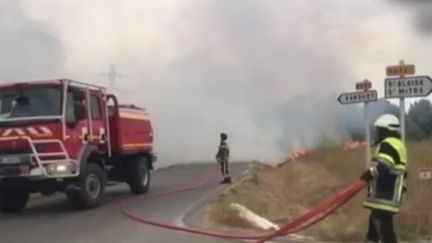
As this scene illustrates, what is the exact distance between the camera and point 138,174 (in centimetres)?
1852

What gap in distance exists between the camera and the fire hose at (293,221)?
7.67 meters

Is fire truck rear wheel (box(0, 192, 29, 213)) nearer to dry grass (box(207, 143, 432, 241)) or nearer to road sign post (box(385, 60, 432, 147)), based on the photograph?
dry grass (box(207, 143, 432, 241))

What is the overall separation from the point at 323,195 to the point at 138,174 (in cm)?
509

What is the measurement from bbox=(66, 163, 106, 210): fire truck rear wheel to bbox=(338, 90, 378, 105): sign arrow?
523 centimetres

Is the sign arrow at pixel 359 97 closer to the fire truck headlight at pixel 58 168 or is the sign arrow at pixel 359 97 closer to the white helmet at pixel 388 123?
the fire truck headlight at pixel 58 168

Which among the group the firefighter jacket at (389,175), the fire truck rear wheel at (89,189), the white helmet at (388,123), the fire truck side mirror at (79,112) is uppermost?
the fire truck side mirror at (79,112)

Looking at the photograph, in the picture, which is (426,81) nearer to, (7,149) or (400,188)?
(400,188)

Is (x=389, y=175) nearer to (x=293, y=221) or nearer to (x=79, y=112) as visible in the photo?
(x=293, y=221)

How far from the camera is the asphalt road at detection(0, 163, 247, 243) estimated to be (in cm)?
1126

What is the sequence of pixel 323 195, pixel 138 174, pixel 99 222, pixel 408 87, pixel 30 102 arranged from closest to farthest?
1. pixel 408 87
2. pixel 99 222
3. pixel 30 102
4. pixel 138 174
5. pixel 323 195

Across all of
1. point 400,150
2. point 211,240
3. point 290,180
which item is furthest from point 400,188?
point 290,180

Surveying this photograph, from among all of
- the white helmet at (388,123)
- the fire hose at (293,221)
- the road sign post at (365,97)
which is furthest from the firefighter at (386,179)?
the road sign post at (365,97)

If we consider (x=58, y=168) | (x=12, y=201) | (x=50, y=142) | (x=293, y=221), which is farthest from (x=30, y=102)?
(x=293, y=221)

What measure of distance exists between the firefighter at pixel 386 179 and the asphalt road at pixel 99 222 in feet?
13.0
